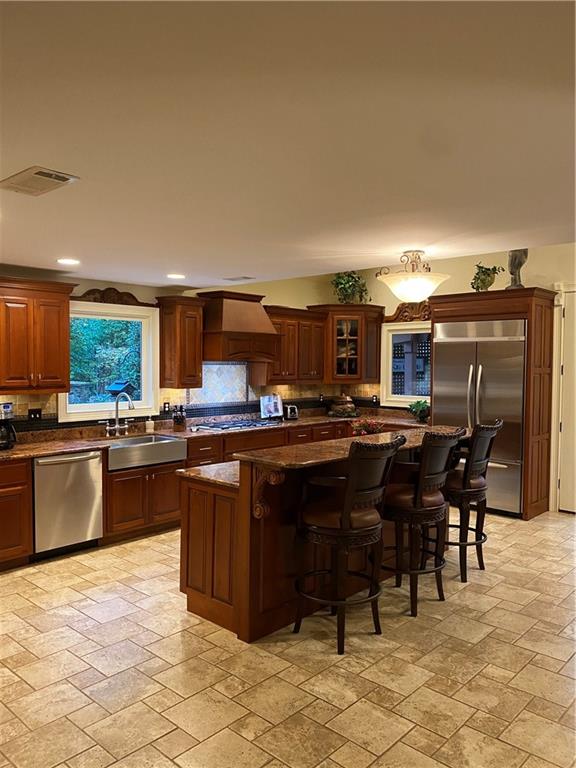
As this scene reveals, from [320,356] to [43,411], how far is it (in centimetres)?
392

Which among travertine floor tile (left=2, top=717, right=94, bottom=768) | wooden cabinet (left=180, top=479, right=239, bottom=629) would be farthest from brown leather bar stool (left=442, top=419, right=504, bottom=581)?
travertine floor tile (left=2, top=717, right=94, bottom=768)

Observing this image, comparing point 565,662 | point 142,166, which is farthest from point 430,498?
point 142,166

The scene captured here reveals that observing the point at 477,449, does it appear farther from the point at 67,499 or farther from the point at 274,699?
the point at 67,499

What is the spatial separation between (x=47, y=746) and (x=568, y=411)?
584 centimetres

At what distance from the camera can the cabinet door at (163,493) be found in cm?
549

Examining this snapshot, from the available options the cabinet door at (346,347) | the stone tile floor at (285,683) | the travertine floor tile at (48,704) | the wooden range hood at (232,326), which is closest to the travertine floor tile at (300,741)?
the stone tile floor at (285,683)

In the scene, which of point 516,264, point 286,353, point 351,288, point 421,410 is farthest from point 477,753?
point 351,288

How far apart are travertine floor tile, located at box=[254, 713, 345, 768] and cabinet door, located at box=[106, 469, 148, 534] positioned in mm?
3019

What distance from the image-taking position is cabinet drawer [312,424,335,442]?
7.39 m

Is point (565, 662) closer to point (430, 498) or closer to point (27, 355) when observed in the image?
point (430, 498)

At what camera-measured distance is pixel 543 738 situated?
8.32 feet

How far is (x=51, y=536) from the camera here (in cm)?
477

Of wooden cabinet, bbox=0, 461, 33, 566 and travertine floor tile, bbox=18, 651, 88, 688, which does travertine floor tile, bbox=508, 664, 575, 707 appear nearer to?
travertine floor tile, bbox=18, 651, 88, 688

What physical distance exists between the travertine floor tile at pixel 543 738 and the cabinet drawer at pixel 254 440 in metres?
4.08
